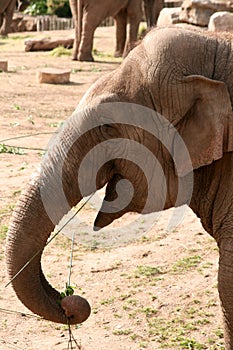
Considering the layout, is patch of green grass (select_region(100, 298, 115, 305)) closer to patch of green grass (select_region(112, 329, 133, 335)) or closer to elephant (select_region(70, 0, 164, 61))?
patch of green grass (select_region(112, 329, 133, 335))

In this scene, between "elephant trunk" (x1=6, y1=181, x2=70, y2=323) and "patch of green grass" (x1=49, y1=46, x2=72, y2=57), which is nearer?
"elephant trunk" (x1=6, y1=181, x2=70, y2=323)

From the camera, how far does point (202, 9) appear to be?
61.9 feet

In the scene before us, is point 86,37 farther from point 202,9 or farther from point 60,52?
point 202,9

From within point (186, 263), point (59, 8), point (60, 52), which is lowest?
point (59, 8)

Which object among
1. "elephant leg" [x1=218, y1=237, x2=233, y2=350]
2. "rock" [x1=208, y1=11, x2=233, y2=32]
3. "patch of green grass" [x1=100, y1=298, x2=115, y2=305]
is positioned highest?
"elephant leg" [x1=218, y1=237, x2=233, y2=350]

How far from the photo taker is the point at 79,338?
5.28m

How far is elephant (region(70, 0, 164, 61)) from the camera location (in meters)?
18.7

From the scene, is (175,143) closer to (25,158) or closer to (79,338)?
(79,338)

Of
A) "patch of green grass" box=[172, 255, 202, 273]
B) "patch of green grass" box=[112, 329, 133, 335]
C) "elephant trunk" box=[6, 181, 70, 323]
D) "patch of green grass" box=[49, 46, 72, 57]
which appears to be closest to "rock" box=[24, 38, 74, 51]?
"patch of green grass" box=[49, 46, 72, 57]

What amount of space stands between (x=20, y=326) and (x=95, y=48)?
53.3 feet

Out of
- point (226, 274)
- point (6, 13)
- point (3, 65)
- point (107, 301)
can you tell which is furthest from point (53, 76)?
point (226, 274)

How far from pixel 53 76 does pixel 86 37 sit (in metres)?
3.25

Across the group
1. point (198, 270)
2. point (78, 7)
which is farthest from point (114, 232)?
point (78, 7)

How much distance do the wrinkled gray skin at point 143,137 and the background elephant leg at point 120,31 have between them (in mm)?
15539
